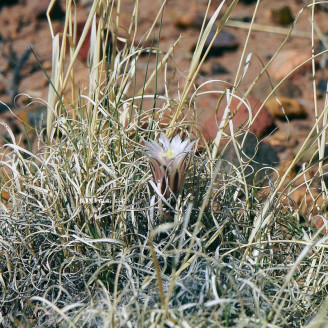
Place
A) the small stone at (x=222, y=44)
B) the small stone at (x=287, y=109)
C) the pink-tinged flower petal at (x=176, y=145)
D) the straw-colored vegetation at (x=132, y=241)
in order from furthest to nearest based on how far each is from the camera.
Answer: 1. the small stone at (x=222, y=44)
2. the small stone at (x=287, y=109)
3. the pink-tinged flower petal at (x=176, y=145)
4. the straw-colored vegetation at (x=132, y=241)

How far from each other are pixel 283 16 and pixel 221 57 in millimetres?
338

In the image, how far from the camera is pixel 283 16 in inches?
95.7

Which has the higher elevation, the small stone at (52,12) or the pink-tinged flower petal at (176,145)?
the pink-tinged flower petal at (176,145)

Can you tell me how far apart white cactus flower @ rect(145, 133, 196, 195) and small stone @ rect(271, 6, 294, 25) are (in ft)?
4.68

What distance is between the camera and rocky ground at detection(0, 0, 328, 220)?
198 cm

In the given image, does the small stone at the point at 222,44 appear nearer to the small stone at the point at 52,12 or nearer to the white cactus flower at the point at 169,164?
the small stone at the point at 52,12

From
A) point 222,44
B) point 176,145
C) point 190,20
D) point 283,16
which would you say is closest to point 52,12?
point 190,20

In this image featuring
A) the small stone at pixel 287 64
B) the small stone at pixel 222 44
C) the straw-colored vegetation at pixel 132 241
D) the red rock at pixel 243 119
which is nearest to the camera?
the straw-colored vegetation at pixel 132 241

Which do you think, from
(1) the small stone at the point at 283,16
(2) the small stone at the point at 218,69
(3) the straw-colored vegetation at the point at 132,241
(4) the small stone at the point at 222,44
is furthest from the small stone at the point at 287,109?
(3) the straw-colored vegetation at the point at 132,241

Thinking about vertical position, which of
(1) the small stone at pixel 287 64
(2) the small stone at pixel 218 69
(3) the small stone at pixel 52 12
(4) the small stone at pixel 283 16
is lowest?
(2) the small stone at pixel 218 69

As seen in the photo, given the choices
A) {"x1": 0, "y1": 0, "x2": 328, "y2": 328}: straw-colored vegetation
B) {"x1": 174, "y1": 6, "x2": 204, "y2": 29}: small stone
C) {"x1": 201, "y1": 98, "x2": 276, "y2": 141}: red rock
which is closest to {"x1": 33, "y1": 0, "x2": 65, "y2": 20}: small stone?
{"x1": 174, "y1": 6, "x2": 204, "y2": 29}: small stone

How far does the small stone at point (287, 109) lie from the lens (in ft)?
6.61

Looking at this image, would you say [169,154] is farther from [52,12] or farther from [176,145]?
[52,12]

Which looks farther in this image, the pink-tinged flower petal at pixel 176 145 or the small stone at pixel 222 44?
the small stone at pixel 222 44
